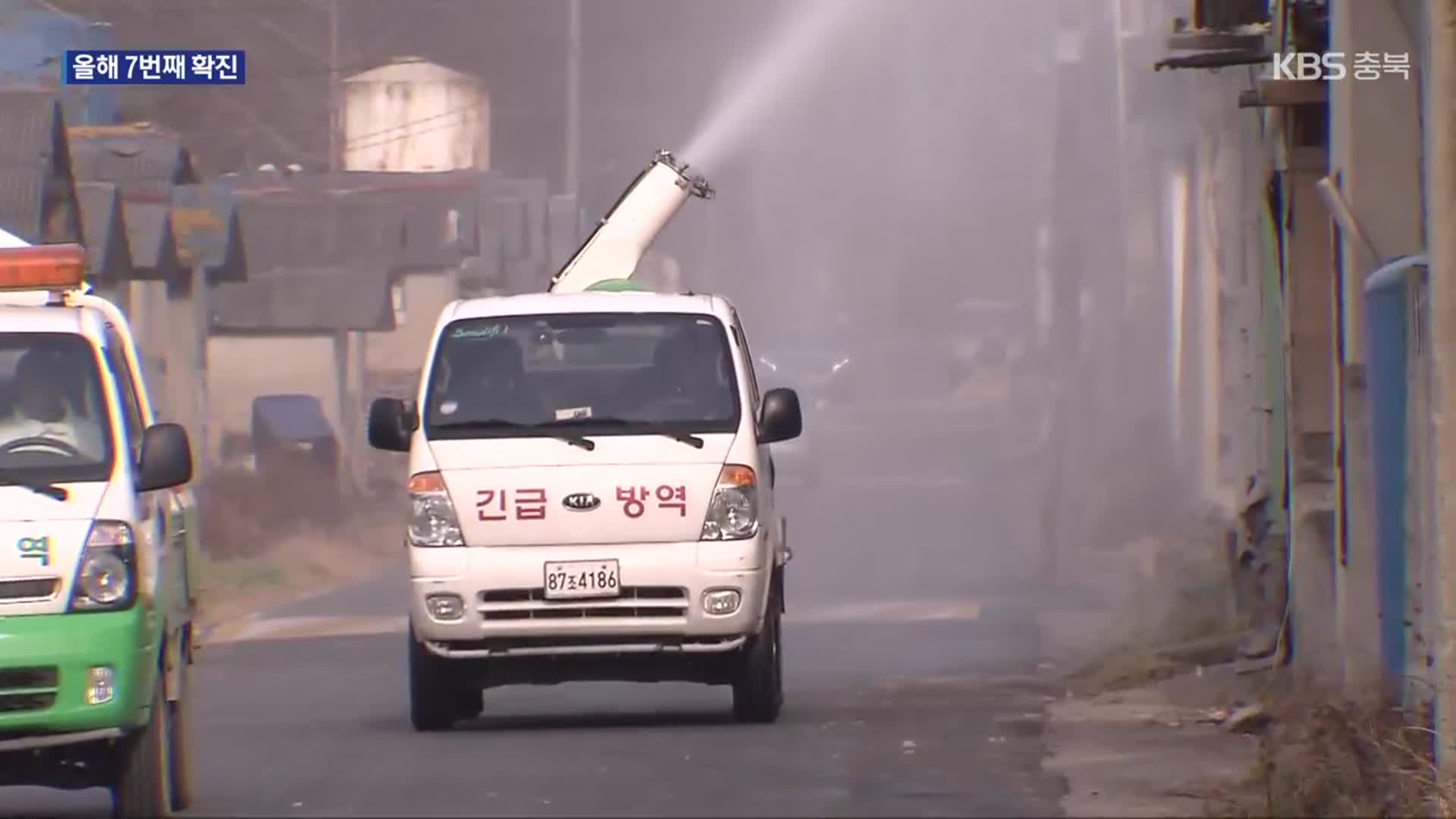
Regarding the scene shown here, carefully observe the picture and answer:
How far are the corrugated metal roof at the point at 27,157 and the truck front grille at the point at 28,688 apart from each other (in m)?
17.7

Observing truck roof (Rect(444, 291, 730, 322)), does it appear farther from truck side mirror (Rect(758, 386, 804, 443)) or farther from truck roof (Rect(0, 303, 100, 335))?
truck roof (Rect(0, 303, 100, 335))

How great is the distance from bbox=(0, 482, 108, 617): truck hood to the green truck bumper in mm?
68

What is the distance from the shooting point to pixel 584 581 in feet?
44.0

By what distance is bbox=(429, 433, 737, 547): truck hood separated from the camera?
13.5 meters

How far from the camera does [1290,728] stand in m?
12.1

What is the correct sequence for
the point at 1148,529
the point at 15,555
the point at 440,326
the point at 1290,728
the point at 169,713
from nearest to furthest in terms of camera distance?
the point at 15,555
the point at 169,713
the point at 1290,728
the point at 440,326
the point at 1148,529

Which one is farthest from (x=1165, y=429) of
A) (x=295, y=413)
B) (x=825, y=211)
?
(x=825, y=211)

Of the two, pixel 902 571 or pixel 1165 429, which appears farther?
pixel 1165 429

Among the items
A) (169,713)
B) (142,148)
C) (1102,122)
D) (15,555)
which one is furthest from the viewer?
(1102,122)

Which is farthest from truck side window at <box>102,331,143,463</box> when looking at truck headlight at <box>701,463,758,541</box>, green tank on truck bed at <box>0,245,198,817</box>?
truck headlight at <box>701,463,758,541</box>

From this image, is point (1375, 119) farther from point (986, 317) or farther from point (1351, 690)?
point (986, 317)

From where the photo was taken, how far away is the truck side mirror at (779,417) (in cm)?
1372

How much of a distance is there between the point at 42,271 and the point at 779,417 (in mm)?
3892

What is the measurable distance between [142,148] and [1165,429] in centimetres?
1431
